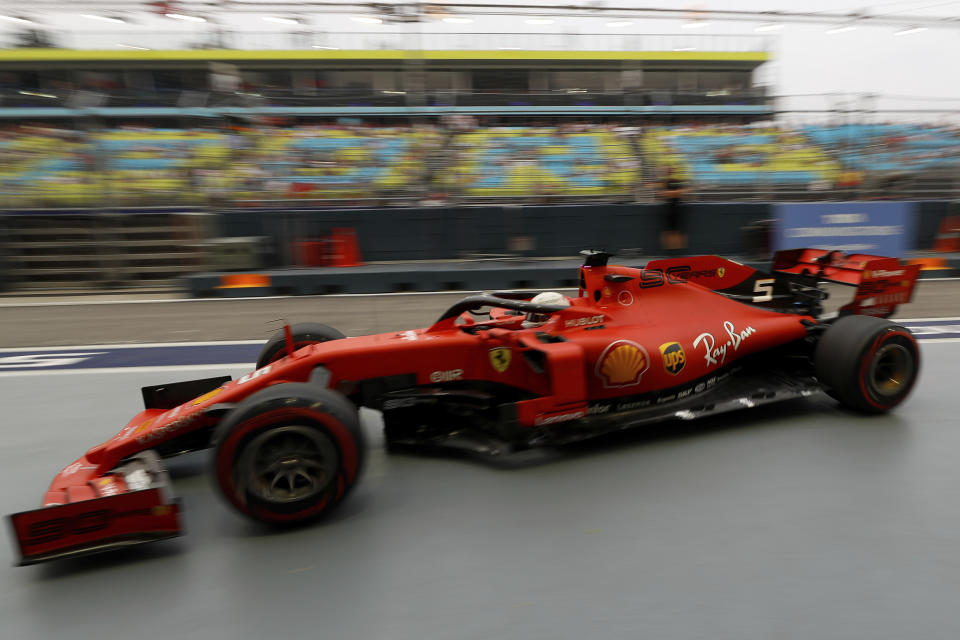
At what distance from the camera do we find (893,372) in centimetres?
411

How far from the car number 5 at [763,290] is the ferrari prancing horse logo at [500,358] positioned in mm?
2098

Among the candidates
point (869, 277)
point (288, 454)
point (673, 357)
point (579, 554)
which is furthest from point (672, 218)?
point (288, 454)

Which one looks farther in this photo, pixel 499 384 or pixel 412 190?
pixel 412 190

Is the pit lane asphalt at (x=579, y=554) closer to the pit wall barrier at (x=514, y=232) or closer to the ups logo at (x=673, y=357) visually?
the ups logo at (x=673, y=357)

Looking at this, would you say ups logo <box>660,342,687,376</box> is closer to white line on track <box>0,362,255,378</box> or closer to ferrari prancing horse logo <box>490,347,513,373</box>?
ferrari prancing horse logo <box>490,347,513,373</box>

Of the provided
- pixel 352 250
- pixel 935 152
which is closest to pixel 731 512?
pixel 352 250

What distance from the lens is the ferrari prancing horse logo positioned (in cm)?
361

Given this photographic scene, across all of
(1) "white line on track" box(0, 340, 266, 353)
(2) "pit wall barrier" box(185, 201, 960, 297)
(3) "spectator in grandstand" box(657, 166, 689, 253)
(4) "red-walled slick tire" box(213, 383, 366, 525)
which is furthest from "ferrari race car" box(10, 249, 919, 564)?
(3) "spectator in grandstand" box(657, 166, 689, 253)

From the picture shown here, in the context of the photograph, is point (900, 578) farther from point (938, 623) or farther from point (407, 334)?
point (407, 334)

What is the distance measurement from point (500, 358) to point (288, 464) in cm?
128

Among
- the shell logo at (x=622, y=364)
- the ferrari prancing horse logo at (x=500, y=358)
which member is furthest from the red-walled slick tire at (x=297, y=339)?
the shell logo at (x=622, y=364)

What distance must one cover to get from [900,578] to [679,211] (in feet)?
32.0

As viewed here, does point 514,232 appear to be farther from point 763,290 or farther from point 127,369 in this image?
point 763,290

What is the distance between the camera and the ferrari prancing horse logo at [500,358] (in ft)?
11.8
